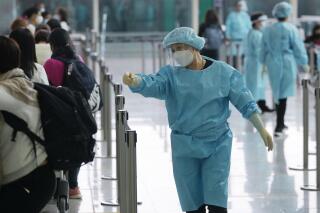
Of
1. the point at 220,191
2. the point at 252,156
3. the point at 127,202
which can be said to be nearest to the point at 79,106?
the point at 127,202

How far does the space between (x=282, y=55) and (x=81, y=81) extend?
5.15 metres

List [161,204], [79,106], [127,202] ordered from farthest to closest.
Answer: [161,204], [127,202], [79,106]

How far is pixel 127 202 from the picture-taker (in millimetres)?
6102

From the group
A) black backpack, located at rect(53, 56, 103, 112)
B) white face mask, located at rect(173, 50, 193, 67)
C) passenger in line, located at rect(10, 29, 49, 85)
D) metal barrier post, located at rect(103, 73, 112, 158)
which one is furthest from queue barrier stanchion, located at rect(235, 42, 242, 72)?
white face mask, located at rect(173, 50, 193, 67)

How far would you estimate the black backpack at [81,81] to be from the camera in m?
7.96

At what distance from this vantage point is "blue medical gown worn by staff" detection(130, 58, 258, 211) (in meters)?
6.29

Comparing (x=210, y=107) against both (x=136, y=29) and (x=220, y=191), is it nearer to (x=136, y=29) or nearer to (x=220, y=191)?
(x=220, y=191)

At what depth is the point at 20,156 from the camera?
5027 millimetres

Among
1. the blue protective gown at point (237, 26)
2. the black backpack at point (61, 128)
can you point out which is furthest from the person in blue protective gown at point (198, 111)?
the blue protective gown at point (237, 26)

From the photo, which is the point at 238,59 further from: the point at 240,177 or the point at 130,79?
the point at 130,79

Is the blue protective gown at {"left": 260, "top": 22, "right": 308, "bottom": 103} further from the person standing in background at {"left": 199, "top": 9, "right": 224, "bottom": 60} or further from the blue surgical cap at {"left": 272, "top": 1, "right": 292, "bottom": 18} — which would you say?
the person standing in background at {"left": 199, "top": 9, "right": 224, "bottom": 60}

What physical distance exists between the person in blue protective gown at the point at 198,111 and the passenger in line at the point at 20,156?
1.27m

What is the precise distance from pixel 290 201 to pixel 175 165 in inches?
87.5

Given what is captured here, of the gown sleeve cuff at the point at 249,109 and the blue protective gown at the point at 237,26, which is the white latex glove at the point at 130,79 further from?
the blue protective gown at the point at 237,26
